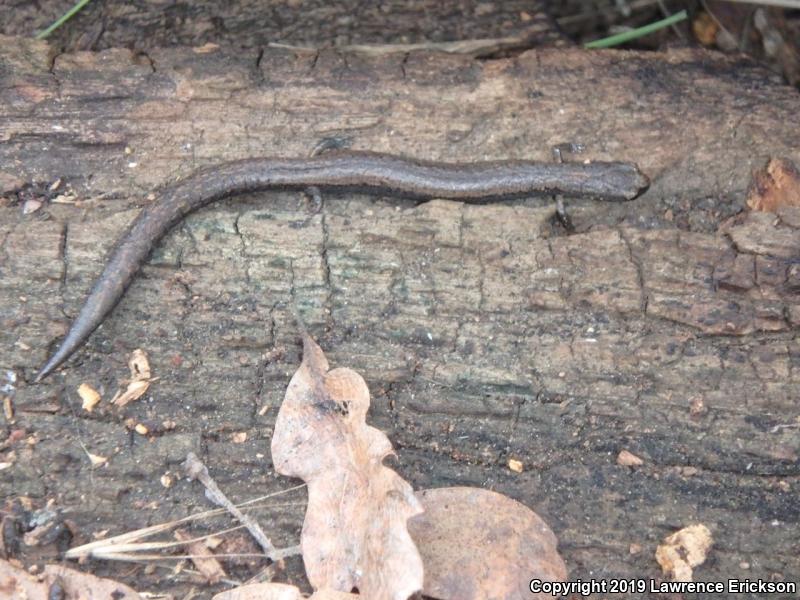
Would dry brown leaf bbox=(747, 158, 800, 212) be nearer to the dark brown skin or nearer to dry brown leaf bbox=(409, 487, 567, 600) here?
the dark brown skin

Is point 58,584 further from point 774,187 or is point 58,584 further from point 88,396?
point 774,187

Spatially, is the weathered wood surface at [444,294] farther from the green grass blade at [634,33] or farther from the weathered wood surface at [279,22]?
the green grass blade at [634,33]

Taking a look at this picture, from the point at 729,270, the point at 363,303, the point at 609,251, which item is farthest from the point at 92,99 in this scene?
the point at 729,270

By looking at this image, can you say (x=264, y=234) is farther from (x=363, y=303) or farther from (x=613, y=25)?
(x=613, y=25)

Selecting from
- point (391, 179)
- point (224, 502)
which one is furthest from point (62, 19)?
point (224, 502)

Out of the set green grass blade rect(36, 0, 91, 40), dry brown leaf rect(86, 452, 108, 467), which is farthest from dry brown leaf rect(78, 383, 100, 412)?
green grass blade rect(36, 0, 91, 40)
